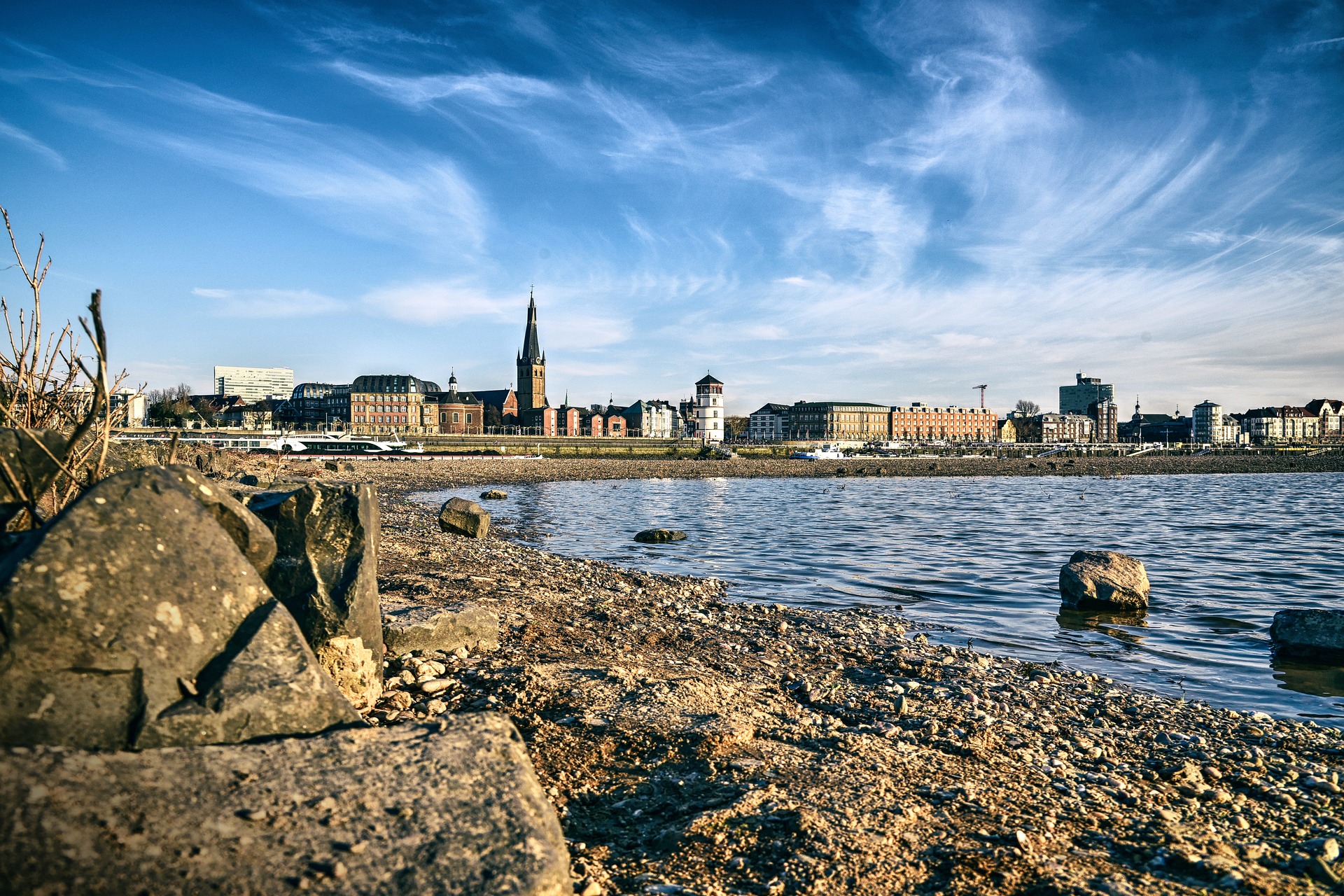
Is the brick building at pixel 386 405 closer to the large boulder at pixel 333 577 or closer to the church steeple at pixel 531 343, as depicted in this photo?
the church steeple at pixel 531 343

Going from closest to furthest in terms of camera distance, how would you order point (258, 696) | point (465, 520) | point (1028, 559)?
1. point (258, 696)
2. point (1028, 559)
3. point (465, 520)

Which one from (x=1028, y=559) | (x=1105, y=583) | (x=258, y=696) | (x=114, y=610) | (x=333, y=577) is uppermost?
(x=114, y=610)

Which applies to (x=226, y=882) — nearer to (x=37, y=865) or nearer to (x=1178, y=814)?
(x=37, y=865)

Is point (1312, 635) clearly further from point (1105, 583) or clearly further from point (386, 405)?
point (386, 405)

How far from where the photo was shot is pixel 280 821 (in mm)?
3084

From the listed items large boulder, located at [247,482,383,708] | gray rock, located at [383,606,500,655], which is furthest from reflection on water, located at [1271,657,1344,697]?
large boulder, located at [247,482,383,708]

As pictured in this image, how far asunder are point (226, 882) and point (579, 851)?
6.91ft

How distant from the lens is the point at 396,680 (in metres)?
7.14

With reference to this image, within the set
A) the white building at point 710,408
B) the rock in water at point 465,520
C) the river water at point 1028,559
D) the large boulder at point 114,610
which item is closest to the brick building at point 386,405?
the white building at point 710,408

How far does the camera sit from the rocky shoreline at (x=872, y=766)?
4387 mm

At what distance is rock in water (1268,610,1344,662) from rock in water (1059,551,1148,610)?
2.55 meters

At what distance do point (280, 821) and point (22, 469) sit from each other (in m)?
3.59

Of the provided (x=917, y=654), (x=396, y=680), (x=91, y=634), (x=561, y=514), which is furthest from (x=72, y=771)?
(x=561, y=514)

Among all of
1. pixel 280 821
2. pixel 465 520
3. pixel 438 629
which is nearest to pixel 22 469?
pixel 280 821
